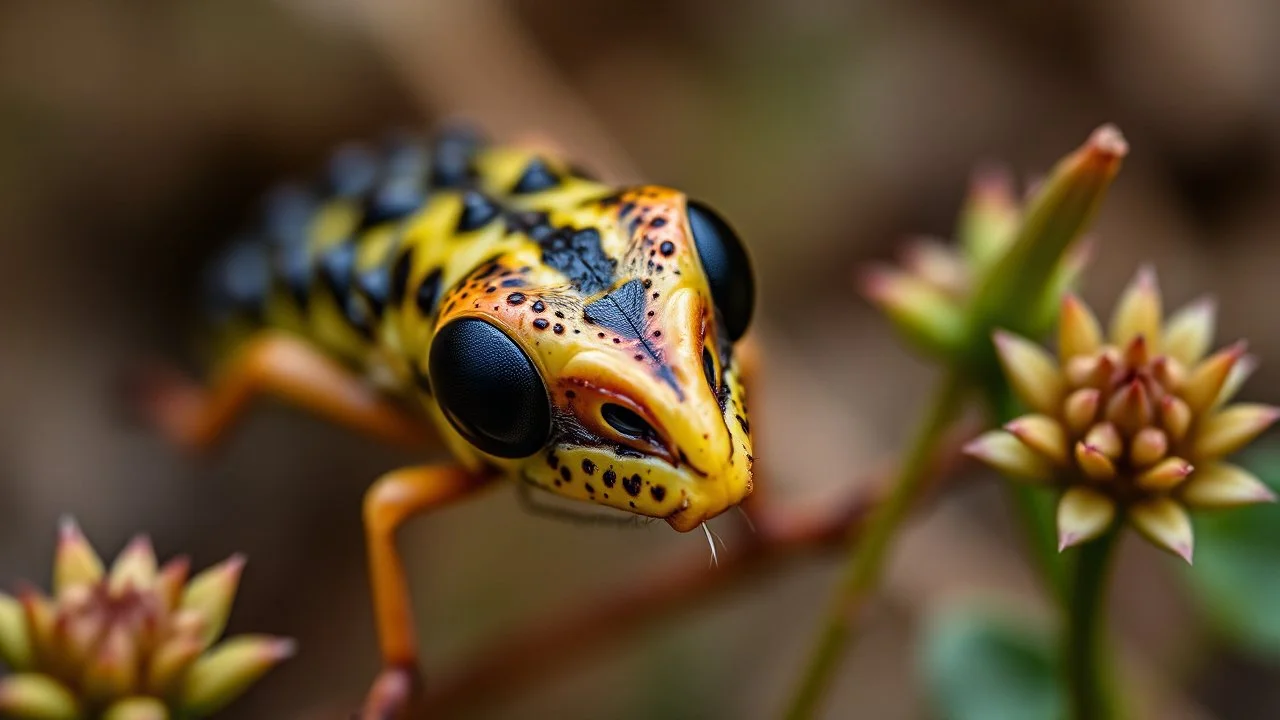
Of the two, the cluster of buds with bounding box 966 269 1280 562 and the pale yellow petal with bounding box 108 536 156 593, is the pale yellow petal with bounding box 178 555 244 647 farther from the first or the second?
the cluster of buds with bounding box 966 269 1280 562

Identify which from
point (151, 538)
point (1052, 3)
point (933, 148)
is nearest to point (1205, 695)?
point (933, 148)

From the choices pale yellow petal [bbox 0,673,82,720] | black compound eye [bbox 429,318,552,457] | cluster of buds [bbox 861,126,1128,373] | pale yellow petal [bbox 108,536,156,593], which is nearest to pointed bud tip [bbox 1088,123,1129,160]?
cluster of buds [bbox 861,126,1128,373]

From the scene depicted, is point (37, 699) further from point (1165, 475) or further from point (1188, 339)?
point (1188, 339)

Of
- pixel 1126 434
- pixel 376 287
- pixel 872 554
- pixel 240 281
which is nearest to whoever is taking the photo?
pixel 1126 434

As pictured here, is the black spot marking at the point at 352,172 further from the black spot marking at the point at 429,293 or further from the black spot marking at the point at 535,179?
the black spot marking at the point at 429,293

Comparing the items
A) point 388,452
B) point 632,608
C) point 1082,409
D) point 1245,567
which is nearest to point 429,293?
point 632,608

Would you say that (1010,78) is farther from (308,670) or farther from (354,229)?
(308,670)
